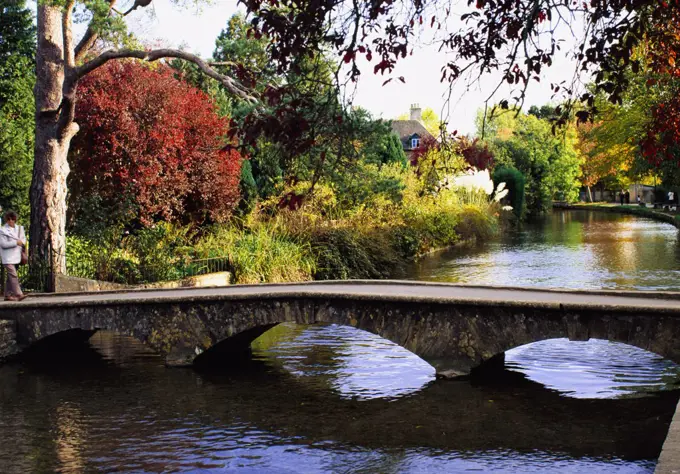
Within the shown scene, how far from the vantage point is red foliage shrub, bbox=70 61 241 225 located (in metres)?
22.0

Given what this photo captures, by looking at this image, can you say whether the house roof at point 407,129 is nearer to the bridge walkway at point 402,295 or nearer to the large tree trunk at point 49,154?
the large tree trunk at point 49,154

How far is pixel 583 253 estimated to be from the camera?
3350cm

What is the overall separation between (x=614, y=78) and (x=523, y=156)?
68.7 meters

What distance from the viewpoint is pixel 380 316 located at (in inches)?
545

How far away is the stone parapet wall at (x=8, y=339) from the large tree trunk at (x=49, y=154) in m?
2.87

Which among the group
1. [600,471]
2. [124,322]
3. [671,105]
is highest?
[671,105]

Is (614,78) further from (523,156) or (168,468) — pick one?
(523,156)

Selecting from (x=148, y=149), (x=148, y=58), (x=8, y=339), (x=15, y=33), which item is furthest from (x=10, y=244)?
(x=15, y=33)

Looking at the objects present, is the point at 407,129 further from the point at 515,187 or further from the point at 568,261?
the point at 568,261

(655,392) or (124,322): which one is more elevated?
(124,322)

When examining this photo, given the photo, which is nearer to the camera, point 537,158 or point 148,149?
point 148,149

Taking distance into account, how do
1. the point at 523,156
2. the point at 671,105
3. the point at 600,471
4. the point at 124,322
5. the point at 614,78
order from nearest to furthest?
1. the point at 614,78
2. the point at 671,105
3. the point at 600,471
4. the point at 124,322
5. the point at 523,156

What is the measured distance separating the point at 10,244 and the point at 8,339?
5.56ft

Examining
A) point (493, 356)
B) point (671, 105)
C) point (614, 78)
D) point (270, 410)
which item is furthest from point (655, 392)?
point (614, 78)
